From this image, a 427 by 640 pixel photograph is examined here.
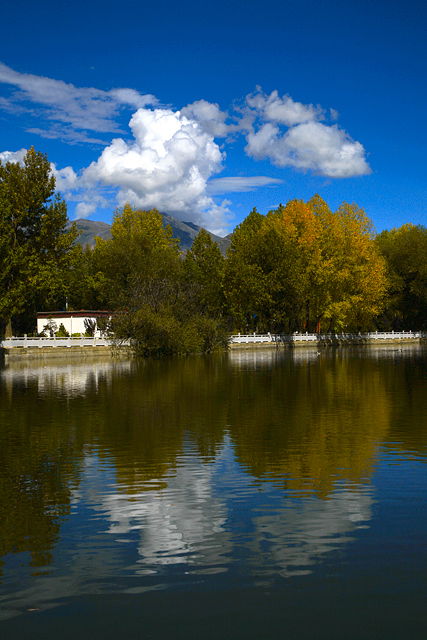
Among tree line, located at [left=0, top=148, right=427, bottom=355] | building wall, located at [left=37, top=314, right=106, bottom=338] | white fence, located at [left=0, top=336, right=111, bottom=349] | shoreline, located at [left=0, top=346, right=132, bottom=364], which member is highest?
tree line, located at [left=0, top=148, right=427, bottom=355]

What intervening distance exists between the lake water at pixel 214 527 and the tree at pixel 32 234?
1715 inches

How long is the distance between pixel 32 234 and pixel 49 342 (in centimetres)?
1339

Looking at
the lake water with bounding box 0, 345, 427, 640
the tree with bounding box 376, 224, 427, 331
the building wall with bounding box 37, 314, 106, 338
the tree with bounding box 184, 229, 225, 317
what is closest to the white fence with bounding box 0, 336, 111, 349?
the building wall with bounding box 37, 314, 106, 338

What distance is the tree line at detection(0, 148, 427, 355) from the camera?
57.4 metres

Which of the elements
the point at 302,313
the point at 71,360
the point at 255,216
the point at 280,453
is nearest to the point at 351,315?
the point at 302,313

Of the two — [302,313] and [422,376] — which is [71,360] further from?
[302,313]

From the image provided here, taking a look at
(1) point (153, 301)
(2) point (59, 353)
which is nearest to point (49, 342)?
(2) point (59, 353)

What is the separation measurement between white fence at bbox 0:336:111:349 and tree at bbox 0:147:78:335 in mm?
3357

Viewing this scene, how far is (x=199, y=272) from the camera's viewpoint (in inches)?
3206

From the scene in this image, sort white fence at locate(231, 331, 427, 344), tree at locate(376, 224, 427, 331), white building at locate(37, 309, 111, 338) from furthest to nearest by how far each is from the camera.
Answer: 1. tree at locate(376, 224, 427, 331)
2. white fence at locate(231, 331, 427, 344)
3. white building at locate(37, 309, 111, 338)

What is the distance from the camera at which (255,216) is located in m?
90.7

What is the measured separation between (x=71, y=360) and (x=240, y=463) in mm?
41973

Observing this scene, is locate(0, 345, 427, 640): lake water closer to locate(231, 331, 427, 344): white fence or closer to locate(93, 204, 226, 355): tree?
locate(93, 204, 226, 355): tree

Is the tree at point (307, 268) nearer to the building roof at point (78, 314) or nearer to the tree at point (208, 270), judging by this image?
the tree at point (208, 270)
